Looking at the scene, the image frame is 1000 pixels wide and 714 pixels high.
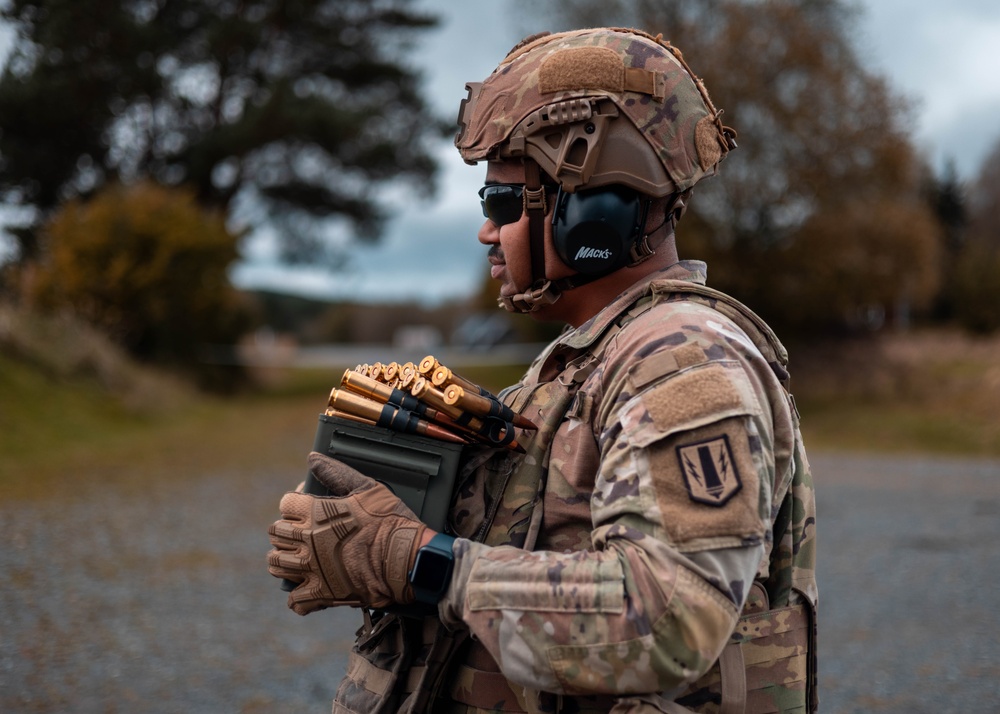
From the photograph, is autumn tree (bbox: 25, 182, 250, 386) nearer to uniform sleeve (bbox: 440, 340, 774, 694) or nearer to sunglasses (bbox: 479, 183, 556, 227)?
sunglasses (bbox: 479, 183, 556, 227)

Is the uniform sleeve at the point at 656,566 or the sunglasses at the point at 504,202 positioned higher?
the sunglasses at the point at 504,202

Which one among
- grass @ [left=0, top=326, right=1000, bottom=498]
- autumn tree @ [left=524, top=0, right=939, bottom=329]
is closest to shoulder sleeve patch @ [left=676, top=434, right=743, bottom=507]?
grass @ [left=0, top=326, right=1000, bottom=498]

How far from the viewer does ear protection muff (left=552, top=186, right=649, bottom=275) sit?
190cm

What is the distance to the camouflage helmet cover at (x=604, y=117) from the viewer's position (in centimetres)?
187

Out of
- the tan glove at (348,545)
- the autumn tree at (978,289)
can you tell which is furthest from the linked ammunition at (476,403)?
the autumn tree at (978,289)

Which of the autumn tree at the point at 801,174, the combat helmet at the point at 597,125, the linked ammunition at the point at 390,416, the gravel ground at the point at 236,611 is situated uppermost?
the autumn tree at the point at 801,174

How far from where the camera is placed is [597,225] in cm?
190

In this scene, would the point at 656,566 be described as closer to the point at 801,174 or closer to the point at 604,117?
the point at 604,117

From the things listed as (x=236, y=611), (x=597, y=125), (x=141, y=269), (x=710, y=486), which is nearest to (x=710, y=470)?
(x=710, y=486)

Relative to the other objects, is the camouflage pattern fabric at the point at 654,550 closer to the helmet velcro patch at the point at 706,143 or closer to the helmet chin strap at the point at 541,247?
the helmet chin strap at the point at 541,247

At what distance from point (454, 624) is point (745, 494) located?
0.58m

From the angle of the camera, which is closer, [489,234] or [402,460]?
[402,460]

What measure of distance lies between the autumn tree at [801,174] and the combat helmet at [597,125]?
17024 mm

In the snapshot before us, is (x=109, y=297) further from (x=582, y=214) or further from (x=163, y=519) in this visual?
(x=582, y=214)
